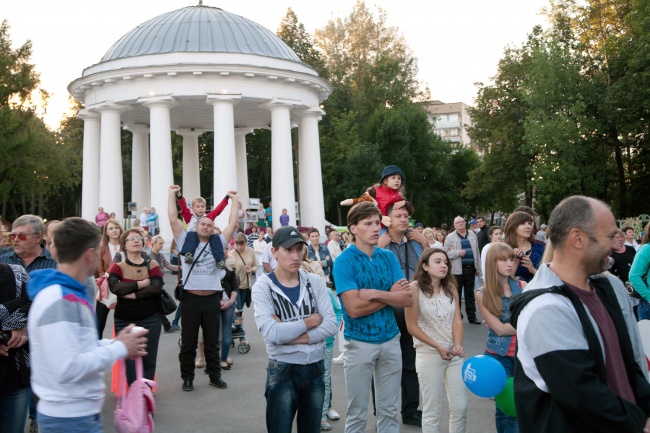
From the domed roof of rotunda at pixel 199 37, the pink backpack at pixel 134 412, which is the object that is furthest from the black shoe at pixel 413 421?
the domed roof of rotunda at pixel 199 37

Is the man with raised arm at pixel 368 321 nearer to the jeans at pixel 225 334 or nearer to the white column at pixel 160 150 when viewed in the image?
the jeans at pixel 225 334

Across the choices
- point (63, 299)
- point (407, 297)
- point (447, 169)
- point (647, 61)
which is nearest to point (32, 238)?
point (63, 299)

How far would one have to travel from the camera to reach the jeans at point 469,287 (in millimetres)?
14102

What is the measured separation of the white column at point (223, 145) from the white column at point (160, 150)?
213cm

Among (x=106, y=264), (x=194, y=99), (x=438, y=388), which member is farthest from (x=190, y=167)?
(x=438, y=388)

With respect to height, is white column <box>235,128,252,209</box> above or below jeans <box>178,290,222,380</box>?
above

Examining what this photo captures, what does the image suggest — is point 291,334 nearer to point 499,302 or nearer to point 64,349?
point 64,349

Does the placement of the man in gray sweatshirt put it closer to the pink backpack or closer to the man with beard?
the pink backpack

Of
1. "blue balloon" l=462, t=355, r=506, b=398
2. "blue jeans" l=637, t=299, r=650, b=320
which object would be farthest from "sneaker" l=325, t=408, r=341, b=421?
"blue jeans" l=637, t=299, r=650, b=320

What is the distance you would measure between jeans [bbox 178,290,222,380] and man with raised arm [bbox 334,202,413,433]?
3.45 metres

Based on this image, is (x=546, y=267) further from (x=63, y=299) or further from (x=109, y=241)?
(x=109, y=241)

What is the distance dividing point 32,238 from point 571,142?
3618 centimetres

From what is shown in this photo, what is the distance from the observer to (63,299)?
361 centimetres

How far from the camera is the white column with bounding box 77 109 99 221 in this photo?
34362mm
